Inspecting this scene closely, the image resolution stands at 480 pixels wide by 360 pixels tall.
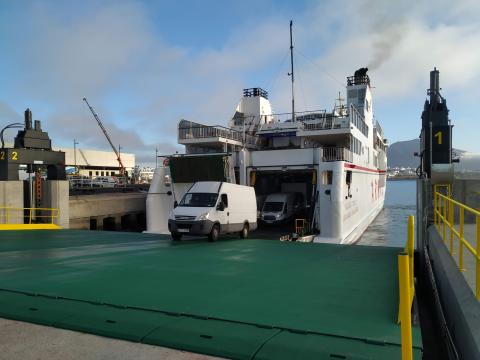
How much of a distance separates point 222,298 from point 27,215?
16422 millimetres

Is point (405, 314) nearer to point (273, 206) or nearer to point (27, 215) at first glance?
point (27, 215)

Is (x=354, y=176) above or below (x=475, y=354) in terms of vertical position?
above

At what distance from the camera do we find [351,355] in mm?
4066

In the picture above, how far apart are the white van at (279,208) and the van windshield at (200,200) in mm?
10393

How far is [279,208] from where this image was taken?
2520 cm

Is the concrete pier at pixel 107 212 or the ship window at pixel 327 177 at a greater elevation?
the ship window at pixel 327 177

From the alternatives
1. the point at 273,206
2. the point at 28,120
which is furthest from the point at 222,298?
the point at 273,206

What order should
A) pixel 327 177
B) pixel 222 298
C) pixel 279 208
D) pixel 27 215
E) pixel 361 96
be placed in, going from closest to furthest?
pixel 222 298
pixel 27 215
pixel 327 177
pixel 279 208
pixel 361 96

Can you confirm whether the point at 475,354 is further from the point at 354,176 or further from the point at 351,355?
the point at 354,176

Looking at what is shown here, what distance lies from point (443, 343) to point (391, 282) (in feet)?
4.15

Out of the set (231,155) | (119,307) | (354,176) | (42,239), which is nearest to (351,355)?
(119,307)

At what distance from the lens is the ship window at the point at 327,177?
19.5m

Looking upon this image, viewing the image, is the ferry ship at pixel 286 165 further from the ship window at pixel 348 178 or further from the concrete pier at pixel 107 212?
the concrete pier at pixel 107 212

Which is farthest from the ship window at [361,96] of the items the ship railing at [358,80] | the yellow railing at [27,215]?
the yellow railing at [27,215]
